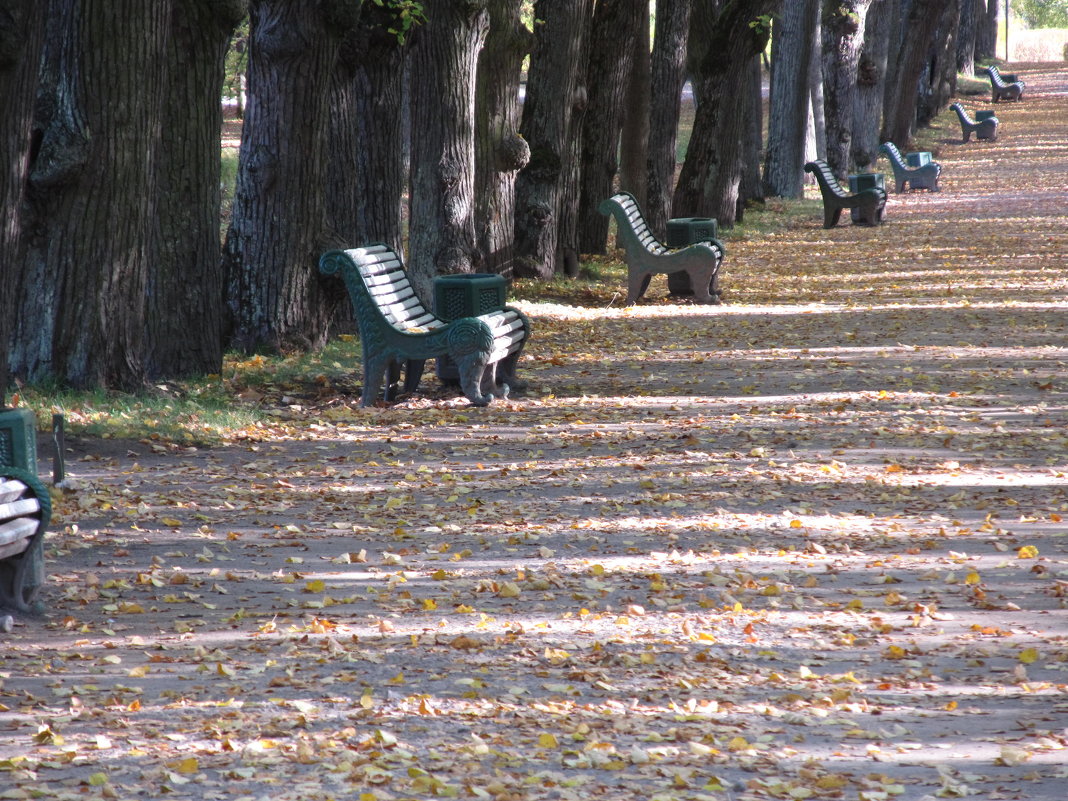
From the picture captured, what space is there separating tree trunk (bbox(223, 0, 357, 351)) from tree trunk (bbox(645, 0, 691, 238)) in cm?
926

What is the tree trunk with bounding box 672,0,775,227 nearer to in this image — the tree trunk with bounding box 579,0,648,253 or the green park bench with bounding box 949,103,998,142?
the tree trunk with bounding box 579,0,648,253

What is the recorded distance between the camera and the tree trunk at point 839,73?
2691 centimetres

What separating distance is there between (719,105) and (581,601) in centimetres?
1541

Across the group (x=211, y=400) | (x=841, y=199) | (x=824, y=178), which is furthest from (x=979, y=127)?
(x=211, y=400)

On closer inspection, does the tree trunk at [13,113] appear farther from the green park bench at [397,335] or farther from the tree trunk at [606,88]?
the tree trunk at [606,88]

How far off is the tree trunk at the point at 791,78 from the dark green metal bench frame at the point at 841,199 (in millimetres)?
3188

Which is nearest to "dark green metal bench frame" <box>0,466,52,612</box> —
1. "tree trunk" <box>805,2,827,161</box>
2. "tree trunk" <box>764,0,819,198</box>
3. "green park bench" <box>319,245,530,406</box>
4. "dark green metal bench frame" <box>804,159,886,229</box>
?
"green park bench" <box>319,245,530,406</box>

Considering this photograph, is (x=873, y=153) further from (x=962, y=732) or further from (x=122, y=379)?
(x=962, y=732)

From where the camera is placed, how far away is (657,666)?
179 inches

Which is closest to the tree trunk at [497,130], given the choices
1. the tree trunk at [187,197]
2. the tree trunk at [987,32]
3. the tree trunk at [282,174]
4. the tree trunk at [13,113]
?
the tree trunk at [282,174]

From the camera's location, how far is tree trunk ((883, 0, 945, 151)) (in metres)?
33.2

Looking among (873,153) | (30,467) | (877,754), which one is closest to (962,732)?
(877,754)

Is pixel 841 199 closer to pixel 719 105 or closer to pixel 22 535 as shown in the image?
pixel 719 105

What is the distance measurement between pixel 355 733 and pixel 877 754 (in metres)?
1.46
